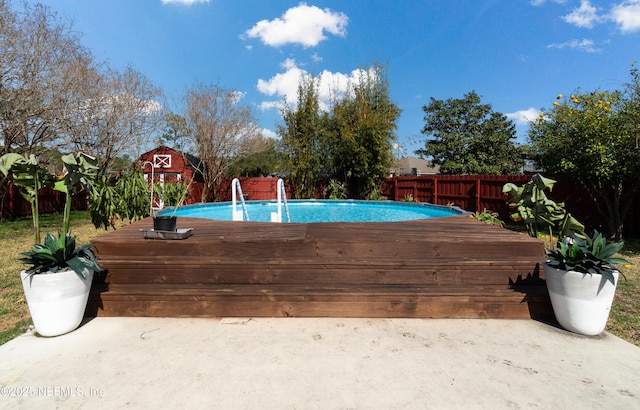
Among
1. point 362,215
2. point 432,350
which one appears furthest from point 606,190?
point 432,350

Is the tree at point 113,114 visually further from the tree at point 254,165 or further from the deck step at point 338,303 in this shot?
the deck step at point 338,303

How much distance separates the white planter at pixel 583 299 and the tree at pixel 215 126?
14.6 m

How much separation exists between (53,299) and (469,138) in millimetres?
27175

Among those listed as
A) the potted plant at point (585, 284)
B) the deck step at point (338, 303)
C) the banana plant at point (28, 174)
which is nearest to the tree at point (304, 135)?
the banana plant at point (28, 174)

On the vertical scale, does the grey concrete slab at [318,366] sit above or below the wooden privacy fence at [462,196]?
below

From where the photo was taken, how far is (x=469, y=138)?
24859 millimetres

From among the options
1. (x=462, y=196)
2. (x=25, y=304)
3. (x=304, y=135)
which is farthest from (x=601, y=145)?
(x=304, y=135)

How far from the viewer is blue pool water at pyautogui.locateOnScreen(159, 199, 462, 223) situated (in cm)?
898

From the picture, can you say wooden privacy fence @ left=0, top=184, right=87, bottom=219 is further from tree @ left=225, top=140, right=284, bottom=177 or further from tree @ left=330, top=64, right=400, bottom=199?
tree @ left=330, top=64, right=400, bottom=199

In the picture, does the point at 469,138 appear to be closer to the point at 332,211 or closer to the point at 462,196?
the point at 462,196

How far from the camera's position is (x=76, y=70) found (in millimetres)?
10422

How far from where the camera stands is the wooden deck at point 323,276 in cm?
266

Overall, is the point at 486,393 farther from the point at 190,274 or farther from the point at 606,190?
the point at 606,190

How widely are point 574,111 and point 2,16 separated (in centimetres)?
1420
